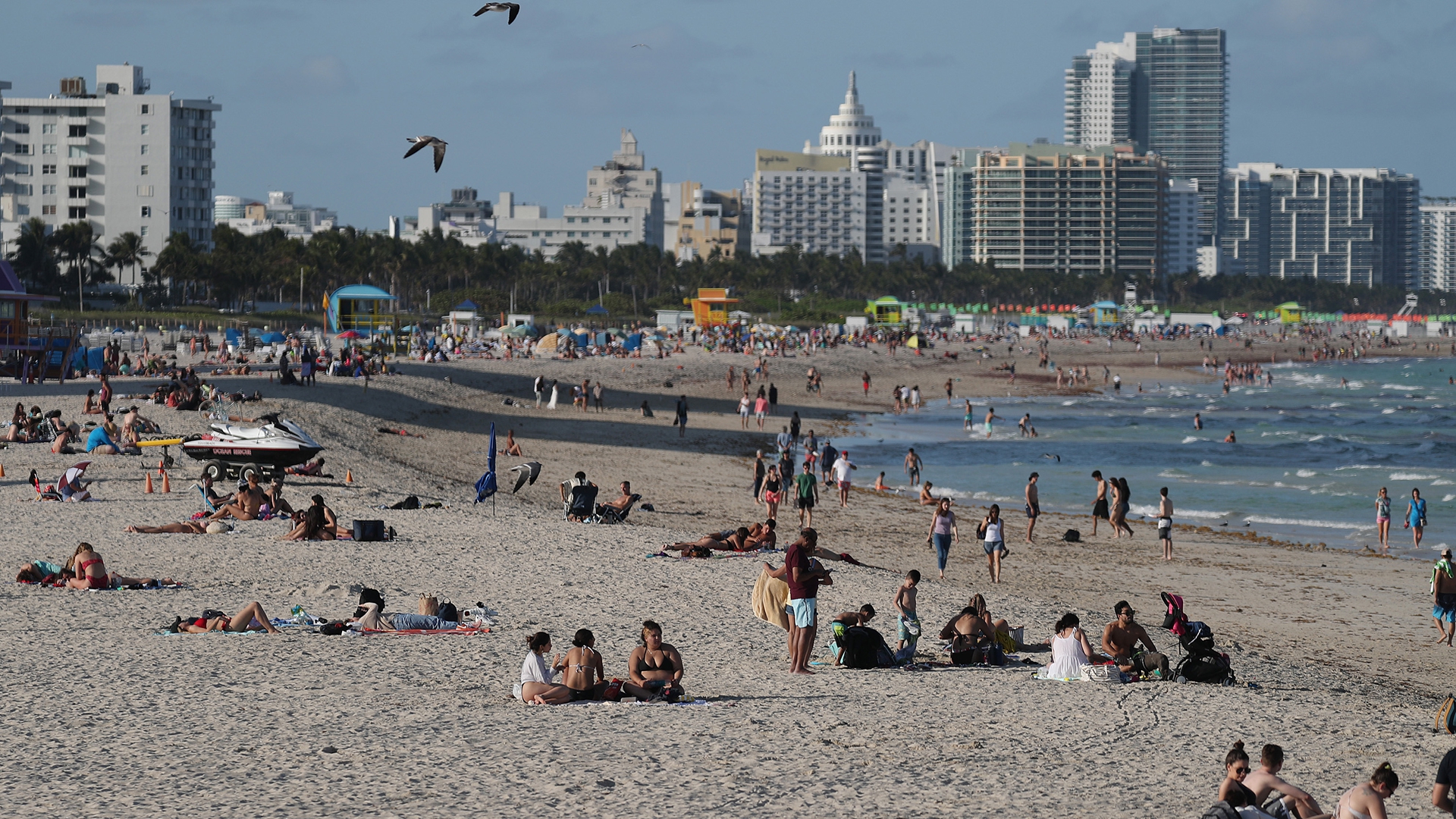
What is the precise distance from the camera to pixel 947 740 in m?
9.95

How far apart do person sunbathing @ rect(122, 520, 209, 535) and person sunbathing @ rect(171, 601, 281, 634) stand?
17.9ft

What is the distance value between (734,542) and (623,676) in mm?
6362

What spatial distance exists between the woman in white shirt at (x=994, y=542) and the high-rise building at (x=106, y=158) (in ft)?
316

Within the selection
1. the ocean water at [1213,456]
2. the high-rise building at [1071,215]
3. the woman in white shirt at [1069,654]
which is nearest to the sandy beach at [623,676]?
the woman in white shirt at [1069,654]

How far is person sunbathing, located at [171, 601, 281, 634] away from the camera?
12.7 m

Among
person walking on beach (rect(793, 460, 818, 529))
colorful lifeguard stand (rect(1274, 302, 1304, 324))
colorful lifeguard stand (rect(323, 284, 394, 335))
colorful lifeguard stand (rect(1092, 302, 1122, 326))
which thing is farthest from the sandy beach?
colorful lifeguard stand (rect(1274, 302, 1304, 324))

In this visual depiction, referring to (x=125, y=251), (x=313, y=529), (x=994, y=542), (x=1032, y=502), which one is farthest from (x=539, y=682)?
(x=125, y=251)

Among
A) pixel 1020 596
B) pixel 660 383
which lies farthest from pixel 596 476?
pixel 660 383

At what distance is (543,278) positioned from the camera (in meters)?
121

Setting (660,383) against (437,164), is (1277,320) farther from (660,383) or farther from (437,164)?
(437,164)

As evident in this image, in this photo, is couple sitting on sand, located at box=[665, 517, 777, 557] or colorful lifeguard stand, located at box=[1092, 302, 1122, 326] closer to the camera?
couple sitting on sand, located at box=[665, 517, 777, 557]

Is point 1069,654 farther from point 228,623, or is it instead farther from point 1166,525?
point 1166,525

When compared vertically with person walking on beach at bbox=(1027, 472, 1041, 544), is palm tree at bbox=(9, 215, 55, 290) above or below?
above

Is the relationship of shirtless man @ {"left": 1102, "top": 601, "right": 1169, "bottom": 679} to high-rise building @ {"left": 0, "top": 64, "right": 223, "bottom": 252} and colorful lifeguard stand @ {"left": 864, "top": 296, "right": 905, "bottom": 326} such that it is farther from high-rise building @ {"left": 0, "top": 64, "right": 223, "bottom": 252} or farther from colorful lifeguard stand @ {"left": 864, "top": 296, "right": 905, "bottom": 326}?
high-rise building @ {"left": 0, "top": 64, "right": 223, "bottom": 252}
